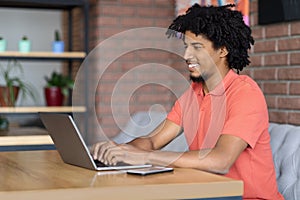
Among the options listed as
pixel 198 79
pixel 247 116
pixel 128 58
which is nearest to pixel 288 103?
pixel 198 79

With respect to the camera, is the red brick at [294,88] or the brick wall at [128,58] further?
the brick wall at [128,58]

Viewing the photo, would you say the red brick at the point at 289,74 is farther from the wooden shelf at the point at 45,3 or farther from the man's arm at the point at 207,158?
the wooden shelf at the point at 45,3

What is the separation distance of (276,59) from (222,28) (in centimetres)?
91

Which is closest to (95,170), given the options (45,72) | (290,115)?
(290,115)

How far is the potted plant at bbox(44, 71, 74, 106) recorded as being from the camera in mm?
4836

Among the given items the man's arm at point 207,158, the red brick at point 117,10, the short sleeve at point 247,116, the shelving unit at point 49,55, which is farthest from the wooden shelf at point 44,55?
the man's arm at point 207,158

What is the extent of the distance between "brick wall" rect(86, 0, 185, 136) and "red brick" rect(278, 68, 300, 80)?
1565mm

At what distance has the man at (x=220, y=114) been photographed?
7.24 feet

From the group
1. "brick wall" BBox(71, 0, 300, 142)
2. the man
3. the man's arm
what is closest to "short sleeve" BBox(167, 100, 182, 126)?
the man

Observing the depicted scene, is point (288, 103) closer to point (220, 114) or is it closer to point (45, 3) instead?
point (220, 114)

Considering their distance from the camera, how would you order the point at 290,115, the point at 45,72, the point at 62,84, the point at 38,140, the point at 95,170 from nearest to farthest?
the point at 95,170 → the point at 290,115 → the point at 38,140 → the point at 62,84 → the point at 45,72

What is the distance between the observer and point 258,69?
11.4 ft

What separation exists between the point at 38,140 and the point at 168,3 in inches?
57.9

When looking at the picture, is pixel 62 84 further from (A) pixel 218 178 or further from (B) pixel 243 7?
(A) pixel 218 178
